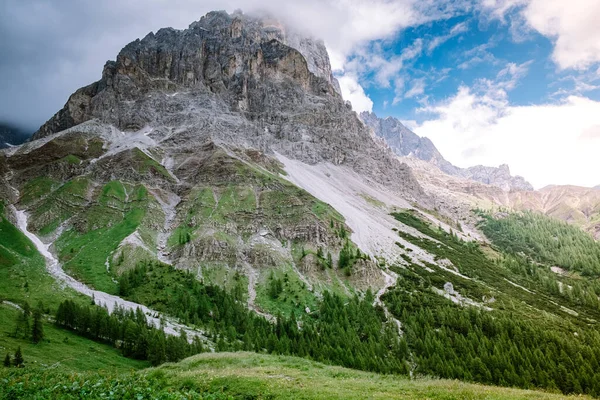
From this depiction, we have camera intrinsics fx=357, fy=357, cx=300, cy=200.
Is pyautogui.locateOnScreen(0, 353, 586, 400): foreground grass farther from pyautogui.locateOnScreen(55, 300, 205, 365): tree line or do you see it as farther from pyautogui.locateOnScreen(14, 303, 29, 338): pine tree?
pyautogui.locateOnScreen(14, 303, 29, 338): pine tree

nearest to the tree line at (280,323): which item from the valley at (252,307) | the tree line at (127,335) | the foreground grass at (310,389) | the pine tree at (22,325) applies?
the valley at (252,307)

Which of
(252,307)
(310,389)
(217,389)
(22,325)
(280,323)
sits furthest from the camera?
(252,307)

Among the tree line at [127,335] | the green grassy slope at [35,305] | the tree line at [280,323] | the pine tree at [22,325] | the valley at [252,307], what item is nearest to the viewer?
the valley at [252,307]

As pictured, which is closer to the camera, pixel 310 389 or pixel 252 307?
pixel 310 389

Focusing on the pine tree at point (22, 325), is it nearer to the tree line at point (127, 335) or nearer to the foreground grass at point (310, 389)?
the tree line at point (127, 335)

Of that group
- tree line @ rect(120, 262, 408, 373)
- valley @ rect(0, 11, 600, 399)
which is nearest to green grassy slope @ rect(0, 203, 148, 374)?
valley @ rect(0, 11, 600, 399)

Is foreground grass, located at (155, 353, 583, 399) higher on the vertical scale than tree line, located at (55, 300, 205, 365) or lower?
higher

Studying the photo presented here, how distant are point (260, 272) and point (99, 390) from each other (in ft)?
405

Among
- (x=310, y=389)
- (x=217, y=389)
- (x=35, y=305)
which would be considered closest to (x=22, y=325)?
(x=35, y=305)

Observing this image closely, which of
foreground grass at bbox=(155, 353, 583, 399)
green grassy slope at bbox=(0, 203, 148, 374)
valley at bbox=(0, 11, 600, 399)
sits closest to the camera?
foreground grass at bbox=(155, 353, 583, 399)

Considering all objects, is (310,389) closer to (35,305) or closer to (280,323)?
(280,323)

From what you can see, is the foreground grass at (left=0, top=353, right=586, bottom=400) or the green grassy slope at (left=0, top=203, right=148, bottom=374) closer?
the foreground grass at (left=0, top=353, right=586, bottom=400)

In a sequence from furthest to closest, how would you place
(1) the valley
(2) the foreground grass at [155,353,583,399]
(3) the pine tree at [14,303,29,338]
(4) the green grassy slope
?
(3) the pine tree at [14,303,29,338]
(4) the green grassy slope
(1) the valley
(2) the foreground grass at [155,353,583,399]

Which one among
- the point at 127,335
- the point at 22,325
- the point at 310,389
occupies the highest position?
the point at 310,389
